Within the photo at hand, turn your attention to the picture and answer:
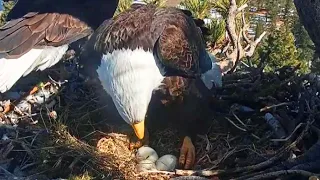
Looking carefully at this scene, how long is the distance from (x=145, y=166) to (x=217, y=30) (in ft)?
4.39

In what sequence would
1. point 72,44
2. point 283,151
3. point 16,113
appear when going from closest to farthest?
point 283,151
point 16,113
point 72,44

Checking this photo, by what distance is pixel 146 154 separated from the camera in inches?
110

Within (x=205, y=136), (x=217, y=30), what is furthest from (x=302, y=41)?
(x=205, y=136)

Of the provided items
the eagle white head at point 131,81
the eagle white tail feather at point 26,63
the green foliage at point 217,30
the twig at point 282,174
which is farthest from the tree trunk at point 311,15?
the eagle white tail feather at point 26,63

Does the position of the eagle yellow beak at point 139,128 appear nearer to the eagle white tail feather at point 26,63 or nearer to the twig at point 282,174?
the twig at point 282,174

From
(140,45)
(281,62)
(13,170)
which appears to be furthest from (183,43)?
(13,170)

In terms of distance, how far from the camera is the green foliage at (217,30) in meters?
3.70

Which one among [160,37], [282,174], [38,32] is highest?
[160,37]

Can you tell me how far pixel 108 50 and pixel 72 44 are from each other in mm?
968

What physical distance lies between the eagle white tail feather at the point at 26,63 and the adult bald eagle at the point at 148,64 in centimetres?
46

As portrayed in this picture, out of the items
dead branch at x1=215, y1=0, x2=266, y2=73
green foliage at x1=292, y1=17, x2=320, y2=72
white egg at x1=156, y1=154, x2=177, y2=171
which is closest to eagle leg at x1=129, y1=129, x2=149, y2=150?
white egg at x1=156, y1=154, x2=177, y2=171

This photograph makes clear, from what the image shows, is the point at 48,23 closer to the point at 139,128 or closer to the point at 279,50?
Result: the point at 139,128

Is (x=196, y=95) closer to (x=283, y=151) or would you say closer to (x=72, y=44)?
(x=283, y=151)

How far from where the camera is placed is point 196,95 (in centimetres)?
283
